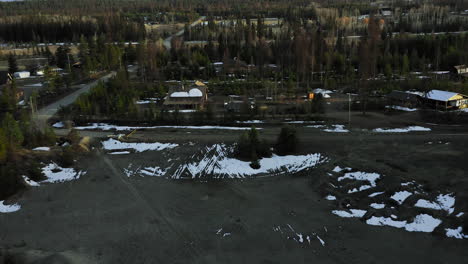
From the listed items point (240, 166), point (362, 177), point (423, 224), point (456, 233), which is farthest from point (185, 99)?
point (456, 233)

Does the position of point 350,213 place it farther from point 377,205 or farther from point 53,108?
point 53,108

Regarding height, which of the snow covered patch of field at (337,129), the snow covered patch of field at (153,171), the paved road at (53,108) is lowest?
the snow covered patch of field at (153,171)

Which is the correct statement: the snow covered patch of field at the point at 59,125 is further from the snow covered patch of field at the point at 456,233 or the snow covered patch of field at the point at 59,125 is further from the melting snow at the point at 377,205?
the snow covered patch of field at the point at 456,233

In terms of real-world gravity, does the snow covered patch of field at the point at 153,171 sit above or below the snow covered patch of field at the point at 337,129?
below

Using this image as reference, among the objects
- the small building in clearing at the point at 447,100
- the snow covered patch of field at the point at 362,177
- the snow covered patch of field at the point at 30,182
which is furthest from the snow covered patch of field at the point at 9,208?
the small building in clearing at the point at 447,100

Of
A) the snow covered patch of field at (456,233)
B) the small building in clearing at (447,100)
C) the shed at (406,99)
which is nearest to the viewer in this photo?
the snow covered patch of field at (456,233)

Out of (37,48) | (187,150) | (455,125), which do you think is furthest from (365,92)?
(37,48)

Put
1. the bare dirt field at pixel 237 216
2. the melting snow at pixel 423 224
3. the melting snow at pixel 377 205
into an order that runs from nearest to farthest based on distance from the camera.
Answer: the bare dirt field at pixel 237 216, the melting snow at pixel 423 224, the melting snow at pixel 377 205

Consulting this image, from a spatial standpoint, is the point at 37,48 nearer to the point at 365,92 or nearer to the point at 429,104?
the point at 365,92

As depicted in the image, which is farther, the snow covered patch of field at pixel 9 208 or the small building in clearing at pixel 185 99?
the small building in clearing at pixel 185 99
